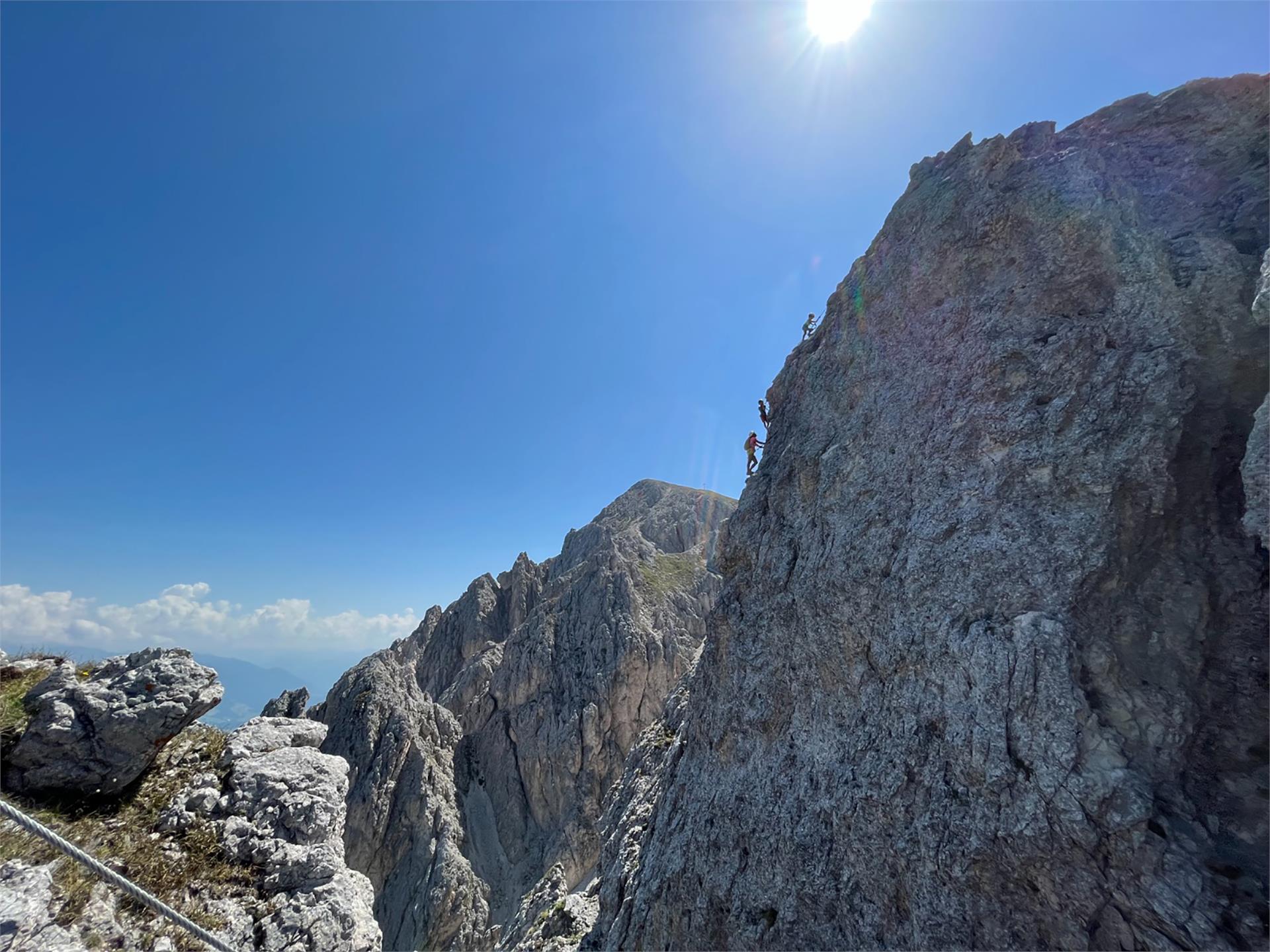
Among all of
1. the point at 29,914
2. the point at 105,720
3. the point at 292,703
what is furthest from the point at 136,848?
the point at 292,703

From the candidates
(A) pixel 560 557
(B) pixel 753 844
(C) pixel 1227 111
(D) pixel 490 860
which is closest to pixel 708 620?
(B) pixel 753 844

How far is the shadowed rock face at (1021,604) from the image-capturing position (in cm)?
1080

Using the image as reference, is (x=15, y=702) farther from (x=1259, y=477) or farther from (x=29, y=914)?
(x=1259, y=477)

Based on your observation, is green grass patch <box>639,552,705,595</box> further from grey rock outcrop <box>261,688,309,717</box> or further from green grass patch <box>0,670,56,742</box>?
green grass patch <box>0,670,56,742</box>

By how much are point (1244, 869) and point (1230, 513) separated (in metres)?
7.13

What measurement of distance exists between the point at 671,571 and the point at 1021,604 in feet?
275

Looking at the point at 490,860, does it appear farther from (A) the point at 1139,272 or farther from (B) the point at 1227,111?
(B) the point at 1227,111

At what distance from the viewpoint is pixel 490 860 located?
61781mm

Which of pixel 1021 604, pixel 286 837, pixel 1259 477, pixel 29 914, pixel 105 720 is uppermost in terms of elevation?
pixel 1259 477

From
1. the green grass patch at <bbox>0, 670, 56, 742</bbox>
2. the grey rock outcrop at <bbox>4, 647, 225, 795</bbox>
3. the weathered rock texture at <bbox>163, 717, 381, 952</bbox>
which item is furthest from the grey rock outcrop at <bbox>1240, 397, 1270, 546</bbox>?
the green grass patch at <bbox>0, 670, 56, 742</bbox>

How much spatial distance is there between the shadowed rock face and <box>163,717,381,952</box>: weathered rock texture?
10157 mm

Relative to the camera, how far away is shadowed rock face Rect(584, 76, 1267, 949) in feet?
35.4

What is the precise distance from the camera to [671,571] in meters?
95.4

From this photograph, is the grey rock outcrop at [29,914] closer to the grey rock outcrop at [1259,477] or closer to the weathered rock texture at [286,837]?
the weathered rock texture at [286,837]
